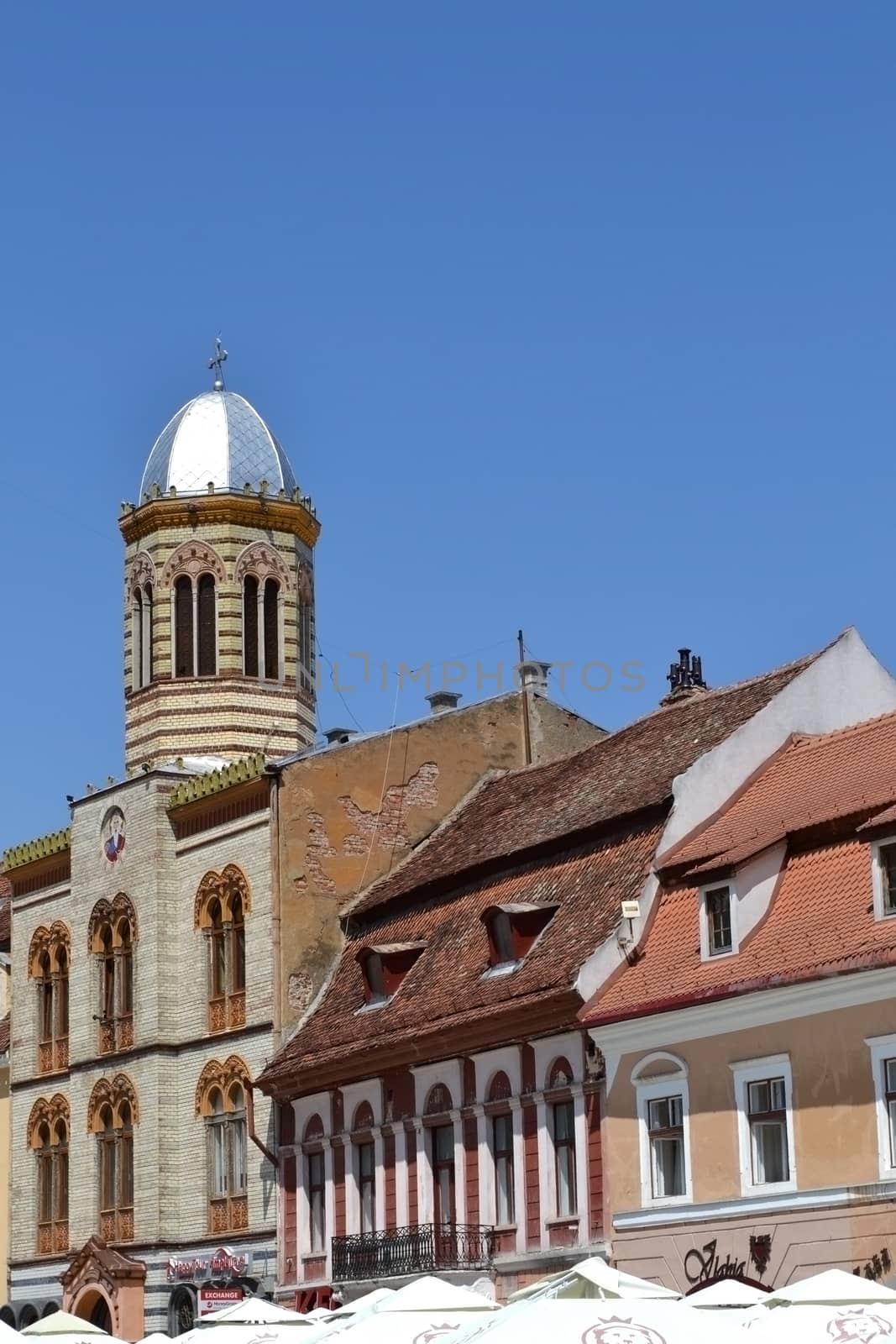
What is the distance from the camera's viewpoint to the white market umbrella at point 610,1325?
23.2 meters

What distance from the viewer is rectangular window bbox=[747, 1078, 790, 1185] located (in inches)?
1313

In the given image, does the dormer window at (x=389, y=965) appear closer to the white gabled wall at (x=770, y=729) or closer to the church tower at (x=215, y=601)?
the white gabled wall at (x=770, y=729)

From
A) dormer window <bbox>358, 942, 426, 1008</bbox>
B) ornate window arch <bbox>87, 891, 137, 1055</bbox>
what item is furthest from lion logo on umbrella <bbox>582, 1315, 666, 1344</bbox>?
ornate window arch <bbox>87, 891, 137, 1055</bbox>

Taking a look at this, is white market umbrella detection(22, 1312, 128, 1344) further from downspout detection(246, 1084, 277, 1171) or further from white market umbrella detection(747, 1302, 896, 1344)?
white market umbrella detection(747, 1302, 896, 1344)

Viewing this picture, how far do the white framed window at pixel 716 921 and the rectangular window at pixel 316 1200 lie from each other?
11340mm

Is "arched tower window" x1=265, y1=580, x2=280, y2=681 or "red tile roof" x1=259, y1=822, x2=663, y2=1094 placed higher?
"arched tower window" x1=265, y1=580, x2=280, y2=681

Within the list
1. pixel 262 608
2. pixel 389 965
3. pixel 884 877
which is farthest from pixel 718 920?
pixel 262 608

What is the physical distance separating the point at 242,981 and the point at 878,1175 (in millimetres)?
18469

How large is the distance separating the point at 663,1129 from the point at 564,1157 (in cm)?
275

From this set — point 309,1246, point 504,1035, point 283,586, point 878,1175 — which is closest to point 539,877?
point 504,1035

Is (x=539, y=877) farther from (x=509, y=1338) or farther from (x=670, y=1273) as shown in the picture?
(x=509, y=1338)

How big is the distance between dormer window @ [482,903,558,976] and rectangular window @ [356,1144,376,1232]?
450 centimetres

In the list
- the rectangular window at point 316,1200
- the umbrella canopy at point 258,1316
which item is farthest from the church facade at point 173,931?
the umbrella canopy at point 258,1316

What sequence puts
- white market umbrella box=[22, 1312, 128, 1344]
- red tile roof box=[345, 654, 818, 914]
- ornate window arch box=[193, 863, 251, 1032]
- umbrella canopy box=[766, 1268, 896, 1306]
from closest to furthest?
umbrella canopy box=[766, 1268, 896, 1306]
white market umbrella box=[22, 1312, 128, 1344]
red tile roof box=[345, 654, 818, 914]
ornate window arch box=[193, 863, 251, 1032]
